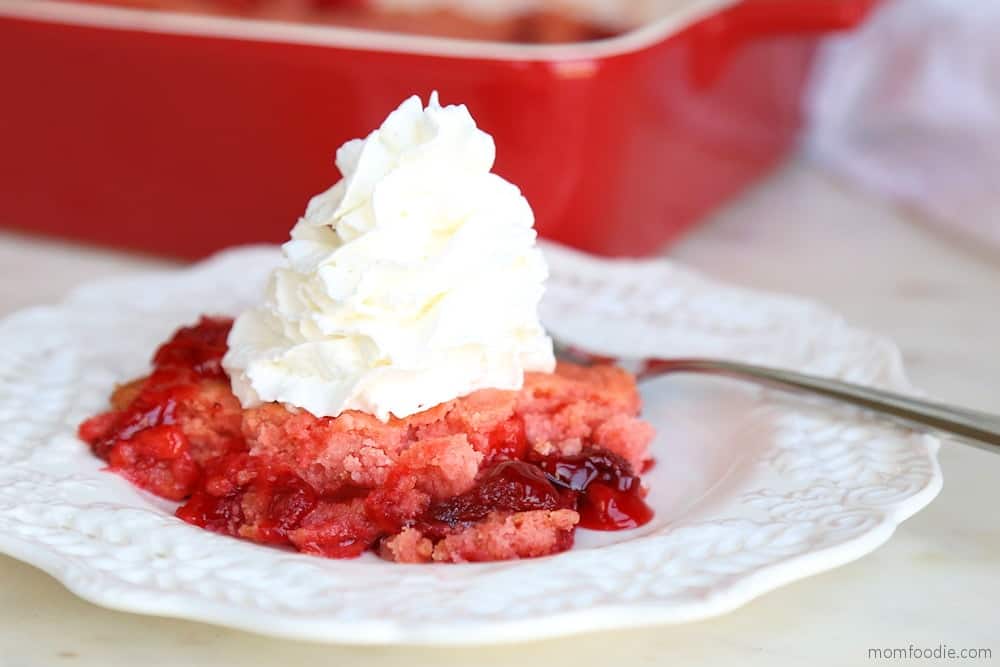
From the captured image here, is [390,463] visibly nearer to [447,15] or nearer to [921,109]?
[447,15]

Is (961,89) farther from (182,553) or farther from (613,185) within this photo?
(182,553)

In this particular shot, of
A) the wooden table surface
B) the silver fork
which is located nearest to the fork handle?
the silver fork

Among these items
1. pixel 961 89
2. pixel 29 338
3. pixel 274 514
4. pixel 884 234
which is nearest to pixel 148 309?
pixel 29 338

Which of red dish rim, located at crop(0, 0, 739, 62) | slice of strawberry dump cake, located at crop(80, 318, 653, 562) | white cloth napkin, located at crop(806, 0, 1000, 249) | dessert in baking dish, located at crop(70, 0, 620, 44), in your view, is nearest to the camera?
slice of strawberry dump cake, located at crop(80, 318, 653, 562)

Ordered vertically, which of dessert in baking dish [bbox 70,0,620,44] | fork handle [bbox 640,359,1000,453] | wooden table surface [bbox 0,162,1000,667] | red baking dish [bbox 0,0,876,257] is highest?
dessert in baking dish [bbox 70,0,620,44]

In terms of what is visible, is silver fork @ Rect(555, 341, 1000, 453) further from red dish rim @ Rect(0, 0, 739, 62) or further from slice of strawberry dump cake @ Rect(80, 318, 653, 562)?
red dish rim @ Rect(0, 0, 739, 62)

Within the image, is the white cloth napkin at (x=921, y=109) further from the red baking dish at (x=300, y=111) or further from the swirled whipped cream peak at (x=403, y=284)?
the swirled whipped cream peak at (x=403, y=284)

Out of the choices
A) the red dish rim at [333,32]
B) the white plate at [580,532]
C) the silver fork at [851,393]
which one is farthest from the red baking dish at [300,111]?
the silver fork at [851,393]

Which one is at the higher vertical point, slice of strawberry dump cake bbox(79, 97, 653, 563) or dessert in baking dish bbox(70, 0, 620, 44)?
dessert in baking dish bbox(70, 0, 620, 44)
